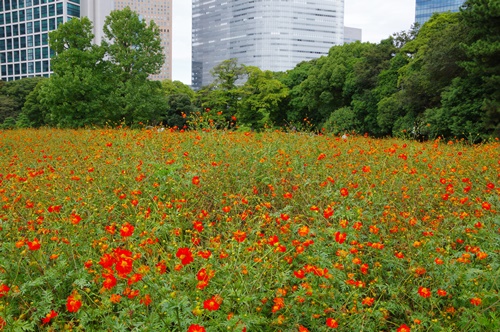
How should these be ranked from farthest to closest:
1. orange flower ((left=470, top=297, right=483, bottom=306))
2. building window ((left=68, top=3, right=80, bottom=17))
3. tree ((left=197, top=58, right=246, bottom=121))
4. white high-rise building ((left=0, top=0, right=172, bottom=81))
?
white high-rise building ((left=0, top=0, right=172, bottom=81)) → building window ((left=68, top=3, right=80, bottom=17)) → tree ((left=197, top=58, right=246, bottom=121)) → orange flower ((left=470, top=297, right=483, bottom=306))

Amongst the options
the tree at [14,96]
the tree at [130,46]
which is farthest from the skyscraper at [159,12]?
the tree at [130,46]

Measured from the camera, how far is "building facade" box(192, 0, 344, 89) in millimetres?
116750

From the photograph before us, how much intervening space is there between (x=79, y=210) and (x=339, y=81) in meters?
25.4

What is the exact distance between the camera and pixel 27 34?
211 feet

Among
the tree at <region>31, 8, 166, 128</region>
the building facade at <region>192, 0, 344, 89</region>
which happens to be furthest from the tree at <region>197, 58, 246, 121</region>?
the building facade at <region>192, 0, 344, 89</region>

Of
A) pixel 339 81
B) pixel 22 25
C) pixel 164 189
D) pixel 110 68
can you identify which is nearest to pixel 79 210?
pixel 164 189

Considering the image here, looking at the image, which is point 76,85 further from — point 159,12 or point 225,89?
point 159,12

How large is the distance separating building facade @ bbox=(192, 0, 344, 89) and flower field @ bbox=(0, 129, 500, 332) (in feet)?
375

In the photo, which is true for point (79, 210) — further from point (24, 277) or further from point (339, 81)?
point (339, 81)

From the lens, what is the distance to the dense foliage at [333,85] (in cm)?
1550

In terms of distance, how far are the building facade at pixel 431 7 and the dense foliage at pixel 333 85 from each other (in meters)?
70.7

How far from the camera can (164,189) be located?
3609 mm

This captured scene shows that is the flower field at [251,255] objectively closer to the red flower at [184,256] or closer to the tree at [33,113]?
the red flower at [184,256]

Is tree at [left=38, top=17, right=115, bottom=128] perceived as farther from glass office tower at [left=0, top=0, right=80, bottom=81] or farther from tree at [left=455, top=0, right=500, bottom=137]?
glass office tower at [left=0, top=0, right=80, bottom=81]
